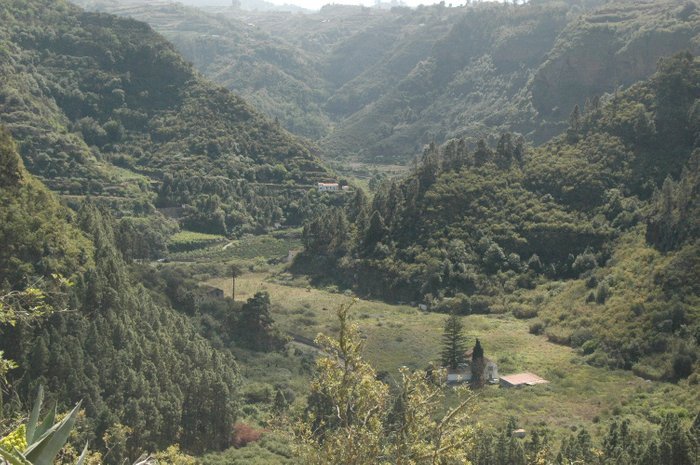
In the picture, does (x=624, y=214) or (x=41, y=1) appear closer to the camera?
(x=624, y=214)

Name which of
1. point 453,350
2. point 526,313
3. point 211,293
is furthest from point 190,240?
point 453,350

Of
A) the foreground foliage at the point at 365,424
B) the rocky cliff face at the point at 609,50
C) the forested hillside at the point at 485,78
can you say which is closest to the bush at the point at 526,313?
the foreground foliage at the point at 365,424

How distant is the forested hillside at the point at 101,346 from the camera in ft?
86.7

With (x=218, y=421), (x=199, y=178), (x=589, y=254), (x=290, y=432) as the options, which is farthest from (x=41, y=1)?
(x=290, y=432)

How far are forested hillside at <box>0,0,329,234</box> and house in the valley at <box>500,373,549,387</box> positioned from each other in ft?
144

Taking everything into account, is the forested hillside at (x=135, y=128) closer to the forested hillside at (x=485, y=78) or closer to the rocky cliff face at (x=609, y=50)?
the forested hillside at (x=485, y=78)

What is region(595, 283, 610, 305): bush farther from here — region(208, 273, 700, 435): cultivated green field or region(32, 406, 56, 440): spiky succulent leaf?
region(32, 406, 56, 440): spiky succulent leaf

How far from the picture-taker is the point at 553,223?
59.6 m

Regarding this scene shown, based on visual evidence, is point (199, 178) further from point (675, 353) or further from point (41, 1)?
point (675, 353)

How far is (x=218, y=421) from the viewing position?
1225 inches

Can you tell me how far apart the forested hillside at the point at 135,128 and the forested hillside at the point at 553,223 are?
17.5m

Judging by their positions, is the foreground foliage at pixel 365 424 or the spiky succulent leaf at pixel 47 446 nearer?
the spiky succulent leaf at pixel 47 446

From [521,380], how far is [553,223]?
23.1 meters

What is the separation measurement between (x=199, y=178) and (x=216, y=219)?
618cm
